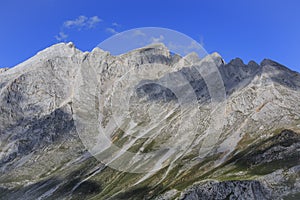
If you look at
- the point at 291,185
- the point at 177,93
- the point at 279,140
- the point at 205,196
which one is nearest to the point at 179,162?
the point at 279,140

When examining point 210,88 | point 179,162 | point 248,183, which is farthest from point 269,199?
point 179,162

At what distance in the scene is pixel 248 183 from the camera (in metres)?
113

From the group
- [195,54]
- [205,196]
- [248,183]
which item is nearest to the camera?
[195,54]

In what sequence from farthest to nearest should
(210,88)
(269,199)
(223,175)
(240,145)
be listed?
(240,145) < (223,175) < (269,199) < (210,88)

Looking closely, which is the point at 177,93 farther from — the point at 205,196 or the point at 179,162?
the point at 179,162

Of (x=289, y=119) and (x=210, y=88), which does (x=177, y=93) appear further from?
(x=289, y=119)

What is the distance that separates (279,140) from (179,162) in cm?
5791

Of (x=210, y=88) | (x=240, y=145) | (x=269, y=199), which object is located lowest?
(x=269, y=199)

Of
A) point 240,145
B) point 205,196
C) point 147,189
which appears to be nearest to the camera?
point 205,196

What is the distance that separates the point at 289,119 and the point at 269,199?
342 feet

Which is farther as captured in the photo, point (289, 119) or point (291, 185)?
point (289, 119)

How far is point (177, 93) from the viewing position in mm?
40375

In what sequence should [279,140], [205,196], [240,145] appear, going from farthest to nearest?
1. [240,145]
2. [279,140]
3. [205,196]

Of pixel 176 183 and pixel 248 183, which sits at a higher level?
pixel 176 183
